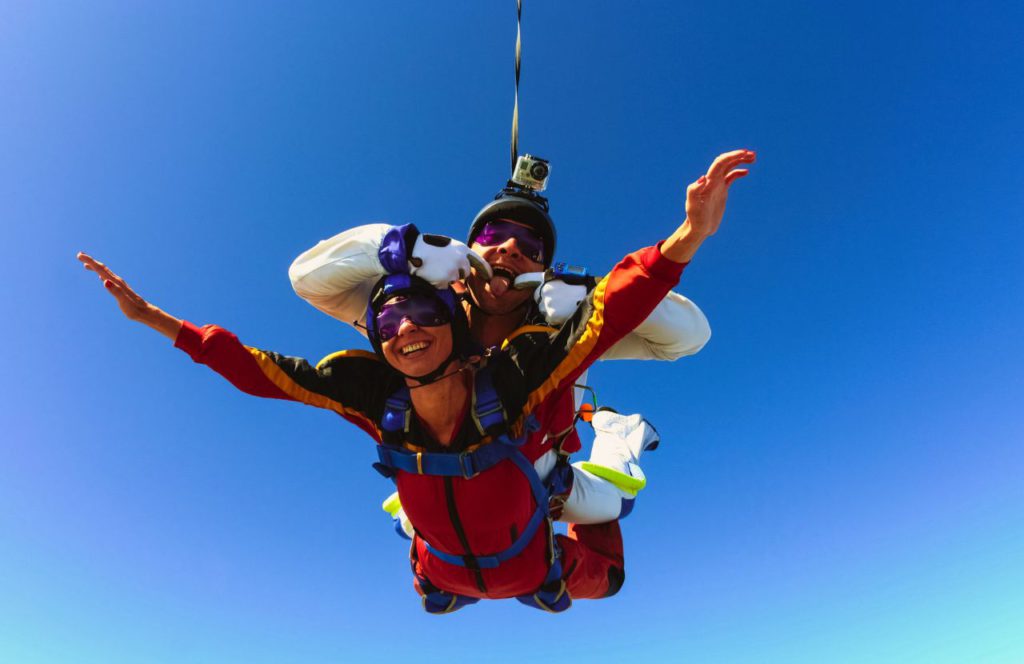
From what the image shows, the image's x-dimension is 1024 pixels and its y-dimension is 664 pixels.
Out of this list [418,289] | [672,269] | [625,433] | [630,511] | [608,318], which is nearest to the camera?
[672,269]

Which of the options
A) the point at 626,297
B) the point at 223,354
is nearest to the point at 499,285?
the point at 626,297

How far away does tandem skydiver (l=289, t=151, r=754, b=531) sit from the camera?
110 inches

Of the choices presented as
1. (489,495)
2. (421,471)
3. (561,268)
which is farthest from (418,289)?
(489,495)

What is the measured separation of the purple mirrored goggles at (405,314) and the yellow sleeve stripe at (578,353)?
1.85 ft

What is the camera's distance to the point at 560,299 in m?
2.84

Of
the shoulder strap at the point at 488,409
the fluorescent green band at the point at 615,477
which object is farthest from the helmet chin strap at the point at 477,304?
the fluorescent green band at the point at 615,477

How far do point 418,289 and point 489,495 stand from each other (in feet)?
3.52

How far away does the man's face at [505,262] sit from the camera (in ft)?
10.9

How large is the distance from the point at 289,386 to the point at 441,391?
28.9 inches

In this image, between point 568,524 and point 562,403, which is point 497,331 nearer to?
point 562,403

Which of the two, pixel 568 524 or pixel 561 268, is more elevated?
pixel 561 268

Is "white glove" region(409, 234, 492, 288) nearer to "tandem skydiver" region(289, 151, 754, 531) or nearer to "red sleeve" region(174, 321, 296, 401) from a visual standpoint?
"tandem skydiver" region(289, 151, 754, 531)

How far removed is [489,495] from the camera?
2.96 m

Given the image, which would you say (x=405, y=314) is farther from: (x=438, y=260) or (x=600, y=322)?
(x=600, y=322)
